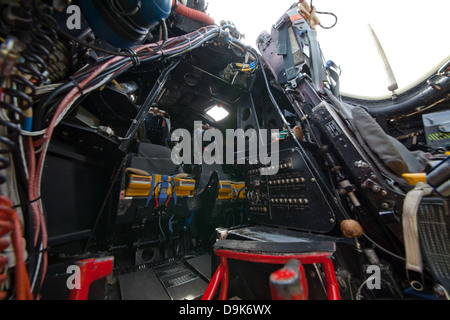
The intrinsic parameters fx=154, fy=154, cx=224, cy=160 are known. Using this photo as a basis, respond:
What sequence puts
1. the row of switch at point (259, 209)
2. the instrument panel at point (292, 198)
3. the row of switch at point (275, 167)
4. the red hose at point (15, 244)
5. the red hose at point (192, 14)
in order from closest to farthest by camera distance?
the red hose at point (15, 244), the instrument panel at point (292, 198), the row of switch at point (275, 167), the row of switch at point (259, 209), the red hose at point (192, 14)

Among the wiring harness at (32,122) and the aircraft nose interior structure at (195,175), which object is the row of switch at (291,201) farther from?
the wiring harness at (32,122)

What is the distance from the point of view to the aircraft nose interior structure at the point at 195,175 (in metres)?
0.92

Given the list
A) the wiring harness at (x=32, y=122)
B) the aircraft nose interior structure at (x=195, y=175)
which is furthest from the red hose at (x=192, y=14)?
the wiring harness at (x=32, y=122)

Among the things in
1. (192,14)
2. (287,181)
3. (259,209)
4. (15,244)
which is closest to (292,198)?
(287,181)

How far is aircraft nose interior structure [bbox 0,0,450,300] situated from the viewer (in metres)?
0.92

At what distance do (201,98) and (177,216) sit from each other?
2926 millimetres

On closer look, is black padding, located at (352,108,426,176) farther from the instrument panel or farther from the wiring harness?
the wiring harness

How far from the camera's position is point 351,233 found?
1.39 m

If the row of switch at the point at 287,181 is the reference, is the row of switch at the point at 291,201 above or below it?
below

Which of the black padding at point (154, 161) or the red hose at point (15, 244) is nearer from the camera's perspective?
the red hose at point (15, 244)

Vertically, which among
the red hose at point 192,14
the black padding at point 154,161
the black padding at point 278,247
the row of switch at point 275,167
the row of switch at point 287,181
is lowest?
the black padding at point 278,247

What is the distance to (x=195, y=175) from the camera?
3.27 m

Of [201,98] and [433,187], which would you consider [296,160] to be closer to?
[433,187]

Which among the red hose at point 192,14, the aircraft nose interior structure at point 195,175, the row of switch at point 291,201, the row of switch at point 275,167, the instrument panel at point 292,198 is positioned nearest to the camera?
the aircraft nose interior structure at point 195,175
